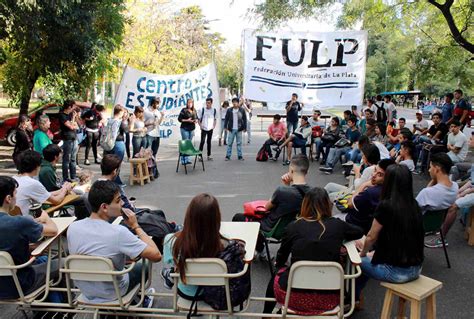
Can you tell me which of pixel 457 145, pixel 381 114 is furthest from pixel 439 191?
pixel 381 114

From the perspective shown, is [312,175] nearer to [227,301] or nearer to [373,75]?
[227,301]

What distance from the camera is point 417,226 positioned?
3.34 metres

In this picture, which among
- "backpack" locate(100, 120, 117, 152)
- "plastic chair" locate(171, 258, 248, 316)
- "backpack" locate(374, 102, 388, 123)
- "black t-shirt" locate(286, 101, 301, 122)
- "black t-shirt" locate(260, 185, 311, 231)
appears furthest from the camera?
"backpack" locate(374, 102, 388, 123)

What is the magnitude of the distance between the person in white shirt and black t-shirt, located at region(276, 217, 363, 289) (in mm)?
6226

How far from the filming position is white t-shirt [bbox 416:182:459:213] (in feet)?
15.6

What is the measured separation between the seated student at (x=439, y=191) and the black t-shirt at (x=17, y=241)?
13.2 feet

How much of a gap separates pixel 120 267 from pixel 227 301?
874 mm

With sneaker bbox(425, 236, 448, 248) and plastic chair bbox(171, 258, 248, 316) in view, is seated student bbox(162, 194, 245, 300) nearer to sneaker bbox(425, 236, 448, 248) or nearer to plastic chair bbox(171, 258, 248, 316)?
plastic chair bbox(171, 258, 248, 316)

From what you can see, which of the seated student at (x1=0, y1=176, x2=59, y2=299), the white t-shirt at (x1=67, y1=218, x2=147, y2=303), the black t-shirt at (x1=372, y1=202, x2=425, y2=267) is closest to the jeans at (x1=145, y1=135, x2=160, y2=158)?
the seated student at (x1=0, y1=176, x2=59, y2=299)

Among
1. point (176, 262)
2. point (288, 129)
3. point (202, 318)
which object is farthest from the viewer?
point (288, 129)

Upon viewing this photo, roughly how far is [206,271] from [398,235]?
5.18 ft

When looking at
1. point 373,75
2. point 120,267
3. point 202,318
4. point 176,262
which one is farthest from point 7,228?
point 373,75

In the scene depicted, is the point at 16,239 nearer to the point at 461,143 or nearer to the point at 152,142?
the point at 152,142

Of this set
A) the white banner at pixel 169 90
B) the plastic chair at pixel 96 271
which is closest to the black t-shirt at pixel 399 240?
the plastic chair at pixel 96 271
